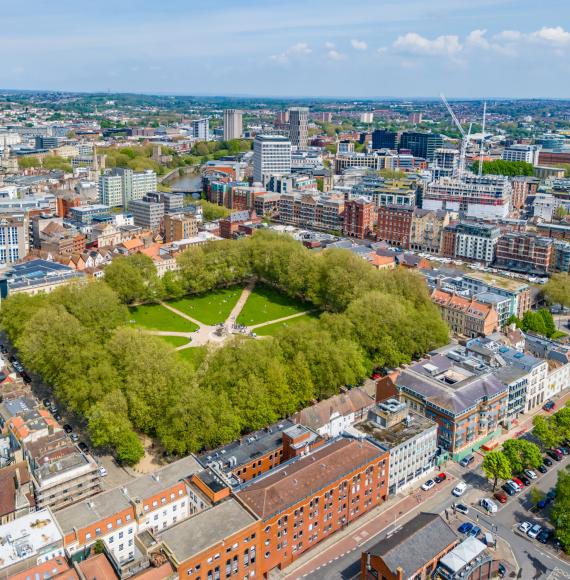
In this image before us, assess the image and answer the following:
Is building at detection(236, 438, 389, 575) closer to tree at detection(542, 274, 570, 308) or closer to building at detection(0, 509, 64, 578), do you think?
building at detection(0, 509, 64, 578)

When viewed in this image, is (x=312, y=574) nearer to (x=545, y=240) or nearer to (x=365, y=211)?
(x=545, y=240)

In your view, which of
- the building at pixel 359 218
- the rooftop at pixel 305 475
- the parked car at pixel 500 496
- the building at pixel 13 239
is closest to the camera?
the rooftop at pixel 305 475

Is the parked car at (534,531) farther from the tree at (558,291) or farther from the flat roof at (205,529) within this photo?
the tree at (558,291)

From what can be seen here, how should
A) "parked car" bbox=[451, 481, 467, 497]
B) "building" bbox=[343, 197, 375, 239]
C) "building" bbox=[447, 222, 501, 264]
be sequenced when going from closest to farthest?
"parked car" bbox=[451, 481, 467, 497] → "building" bbox=[447, 222, 501, 264] → "building" bbox=[343, 197, 375, 239]

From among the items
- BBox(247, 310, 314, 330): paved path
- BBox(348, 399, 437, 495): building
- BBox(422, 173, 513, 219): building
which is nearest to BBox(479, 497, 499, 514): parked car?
BBox(348, 399, 437, 495): building

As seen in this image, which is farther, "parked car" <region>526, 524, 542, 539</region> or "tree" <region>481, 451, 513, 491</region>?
"tree" <region>481, 451, 513, 491</region>

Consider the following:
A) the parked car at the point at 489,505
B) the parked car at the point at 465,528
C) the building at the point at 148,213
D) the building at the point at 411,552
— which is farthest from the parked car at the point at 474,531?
the building at the point at 148,213

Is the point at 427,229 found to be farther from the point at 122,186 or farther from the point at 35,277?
the point at 122,186
